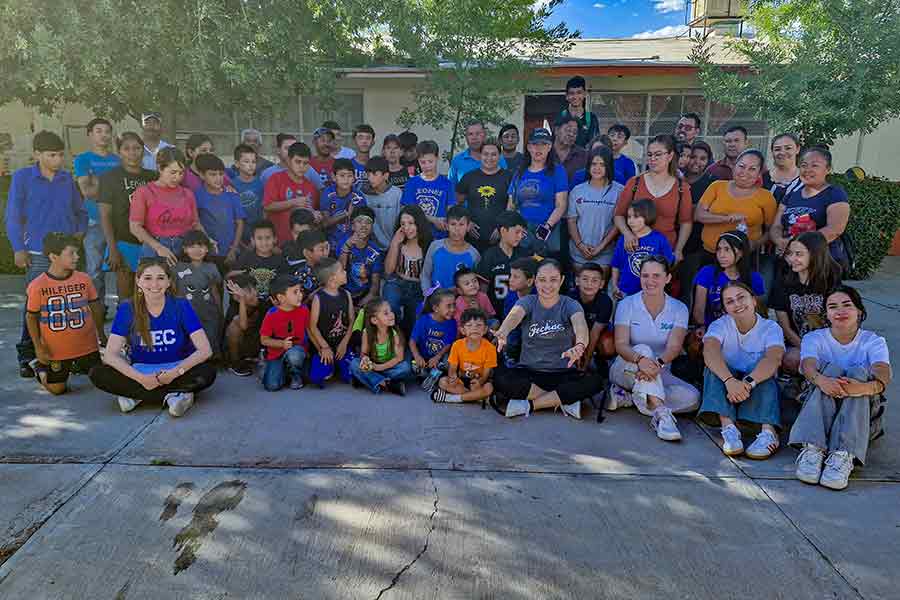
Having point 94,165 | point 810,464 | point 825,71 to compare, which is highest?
point 825,71

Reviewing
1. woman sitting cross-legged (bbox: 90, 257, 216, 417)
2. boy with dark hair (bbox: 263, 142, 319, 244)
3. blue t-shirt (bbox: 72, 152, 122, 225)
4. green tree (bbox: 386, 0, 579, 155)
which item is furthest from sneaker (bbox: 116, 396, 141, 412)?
green tree (bbox: 386, 0, 579, 155)

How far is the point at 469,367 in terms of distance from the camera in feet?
14.3

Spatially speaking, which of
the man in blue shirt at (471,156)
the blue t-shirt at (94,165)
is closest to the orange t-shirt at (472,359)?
the man in blue shirt at (471,156)

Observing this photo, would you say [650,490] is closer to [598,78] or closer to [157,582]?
[157,582]

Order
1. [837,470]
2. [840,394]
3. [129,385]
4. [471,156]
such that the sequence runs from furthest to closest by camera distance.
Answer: [471,156], [129,385], [840,394], [837,470]

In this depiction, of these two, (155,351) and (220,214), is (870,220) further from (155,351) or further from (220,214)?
(155,351)

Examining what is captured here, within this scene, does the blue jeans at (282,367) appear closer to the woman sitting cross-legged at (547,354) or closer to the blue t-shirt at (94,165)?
the woman sitting cross-legged at (547,354)

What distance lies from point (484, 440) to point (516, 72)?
7.22 meters

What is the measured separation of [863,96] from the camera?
27.7 ft

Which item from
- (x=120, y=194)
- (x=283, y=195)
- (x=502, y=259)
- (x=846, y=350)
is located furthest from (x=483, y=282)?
(x=120, y=194)

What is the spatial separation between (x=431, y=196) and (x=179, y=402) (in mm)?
2692

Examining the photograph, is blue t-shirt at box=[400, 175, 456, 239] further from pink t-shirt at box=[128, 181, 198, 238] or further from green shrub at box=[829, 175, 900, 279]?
green shrub at box=[829, 175, 900, 279]

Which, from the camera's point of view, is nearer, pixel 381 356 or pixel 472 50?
pixel 381 356

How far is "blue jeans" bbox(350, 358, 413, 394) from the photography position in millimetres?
4508
